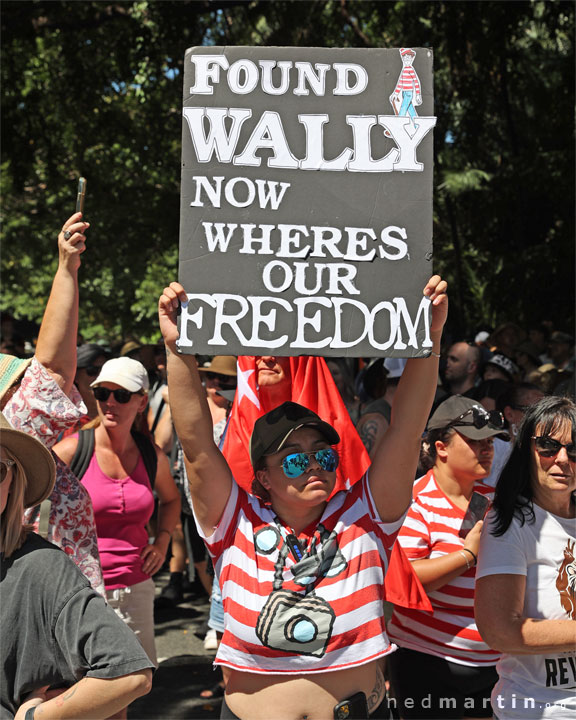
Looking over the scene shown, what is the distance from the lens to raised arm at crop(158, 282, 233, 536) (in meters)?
2.66

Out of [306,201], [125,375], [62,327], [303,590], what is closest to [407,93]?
[306,201]

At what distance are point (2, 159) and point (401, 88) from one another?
33.2 ft

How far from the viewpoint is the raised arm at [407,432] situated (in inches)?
105

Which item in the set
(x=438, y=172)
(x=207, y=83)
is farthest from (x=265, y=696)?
(x=438, y=172)

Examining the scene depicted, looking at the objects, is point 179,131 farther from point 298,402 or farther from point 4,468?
point 4,468

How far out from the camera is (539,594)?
2771 millimetres

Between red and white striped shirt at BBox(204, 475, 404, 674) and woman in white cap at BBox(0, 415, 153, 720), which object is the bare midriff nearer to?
red and white striped shirt at BBox(204, 475, 404, 674)

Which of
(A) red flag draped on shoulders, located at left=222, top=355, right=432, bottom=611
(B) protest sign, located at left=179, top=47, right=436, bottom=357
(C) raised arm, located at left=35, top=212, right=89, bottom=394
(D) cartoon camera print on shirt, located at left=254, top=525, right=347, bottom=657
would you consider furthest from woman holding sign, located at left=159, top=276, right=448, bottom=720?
(A) red flag draped on shoulders, located at left=222, top=355, right=432, bottom=611

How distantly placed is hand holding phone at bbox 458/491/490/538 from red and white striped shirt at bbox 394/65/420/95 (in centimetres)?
172

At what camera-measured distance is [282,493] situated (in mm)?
2715

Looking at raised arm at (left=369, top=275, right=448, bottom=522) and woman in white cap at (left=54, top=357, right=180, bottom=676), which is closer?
raised arm at (left=369, top=275, right=448, bottom=522)

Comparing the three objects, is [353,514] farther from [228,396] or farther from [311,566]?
[228,396]

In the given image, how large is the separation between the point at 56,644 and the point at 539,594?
59.3 inches

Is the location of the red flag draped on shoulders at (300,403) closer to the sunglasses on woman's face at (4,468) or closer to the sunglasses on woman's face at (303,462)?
the sunglasses on woman's face at (303,462)
